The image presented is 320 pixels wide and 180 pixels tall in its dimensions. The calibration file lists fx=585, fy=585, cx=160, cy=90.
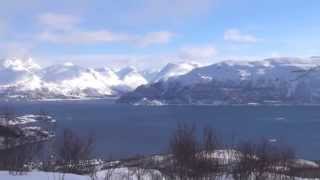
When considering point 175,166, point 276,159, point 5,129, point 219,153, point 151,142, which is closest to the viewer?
point 175,166

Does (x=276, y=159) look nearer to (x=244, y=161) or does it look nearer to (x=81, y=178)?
(x=244, y=161)

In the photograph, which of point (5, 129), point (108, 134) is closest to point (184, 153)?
point (5, 129)

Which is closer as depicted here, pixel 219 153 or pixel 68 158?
pixel 68 158

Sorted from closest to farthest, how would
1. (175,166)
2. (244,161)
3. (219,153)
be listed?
1. (175,166)
2. (244,161)
3. (219,153)

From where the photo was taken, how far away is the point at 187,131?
1381cm

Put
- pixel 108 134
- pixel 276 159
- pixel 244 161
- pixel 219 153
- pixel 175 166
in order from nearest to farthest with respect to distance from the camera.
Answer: pixel 175 166, pixel 244 161, pixel 276 159, pixel 219 153, pixel 108 134

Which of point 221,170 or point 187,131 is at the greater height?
point 187,131

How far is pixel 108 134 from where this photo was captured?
296ft

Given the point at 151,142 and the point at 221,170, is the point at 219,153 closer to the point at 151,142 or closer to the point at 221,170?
the point at 221,170

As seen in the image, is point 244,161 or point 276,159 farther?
point 276,159

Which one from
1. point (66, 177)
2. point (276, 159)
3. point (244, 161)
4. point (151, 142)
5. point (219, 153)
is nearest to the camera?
point (66, 177)

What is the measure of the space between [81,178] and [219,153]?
7.98m

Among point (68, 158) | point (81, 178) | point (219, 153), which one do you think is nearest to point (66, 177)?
point (81, 178)

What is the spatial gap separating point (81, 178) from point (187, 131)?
3.52 metres
